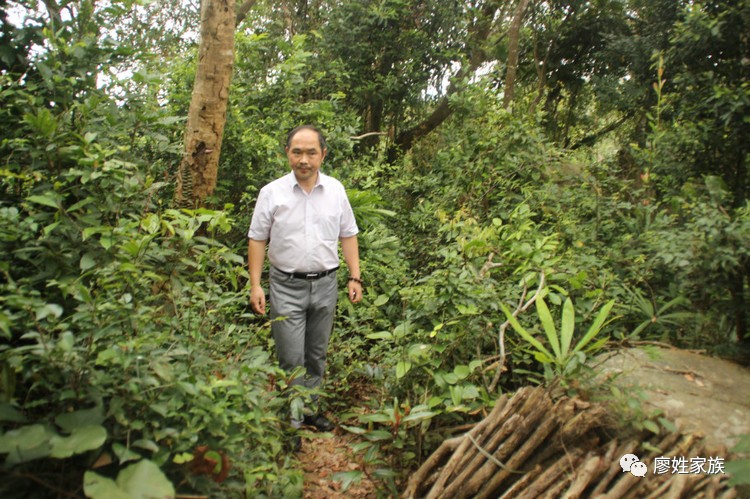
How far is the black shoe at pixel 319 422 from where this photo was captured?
A: 374 cm

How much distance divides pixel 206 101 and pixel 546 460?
10.6 feet

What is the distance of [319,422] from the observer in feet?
12.3

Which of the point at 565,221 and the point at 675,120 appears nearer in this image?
the point at 565,221

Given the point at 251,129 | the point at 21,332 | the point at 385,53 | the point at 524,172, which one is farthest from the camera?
the point at 385,53

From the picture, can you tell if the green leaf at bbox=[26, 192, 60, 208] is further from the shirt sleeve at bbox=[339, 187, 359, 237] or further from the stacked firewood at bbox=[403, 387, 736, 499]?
the stacked firewood at bbox=[403, 387, 736, 499]

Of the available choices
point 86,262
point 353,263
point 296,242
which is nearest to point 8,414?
point 86,262

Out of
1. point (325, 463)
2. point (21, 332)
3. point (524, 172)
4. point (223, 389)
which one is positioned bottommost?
point (325, 463)

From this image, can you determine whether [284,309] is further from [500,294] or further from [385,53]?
[385,53]

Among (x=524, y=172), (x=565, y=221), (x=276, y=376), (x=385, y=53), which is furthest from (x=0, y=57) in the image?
(x=385, y=53)

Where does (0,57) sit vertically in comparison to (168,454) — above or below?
above

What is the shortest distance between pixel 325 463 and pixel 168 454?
1.62m

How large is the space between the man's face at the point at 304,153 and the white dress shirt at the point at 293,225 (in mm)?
105

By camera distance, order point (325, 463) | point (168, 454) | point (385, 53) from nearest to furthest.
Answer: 1. point (168, 454)
2. point (325, 463)
3. point (385, 53)

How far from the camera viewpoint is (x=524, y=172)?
6492 millimetres
